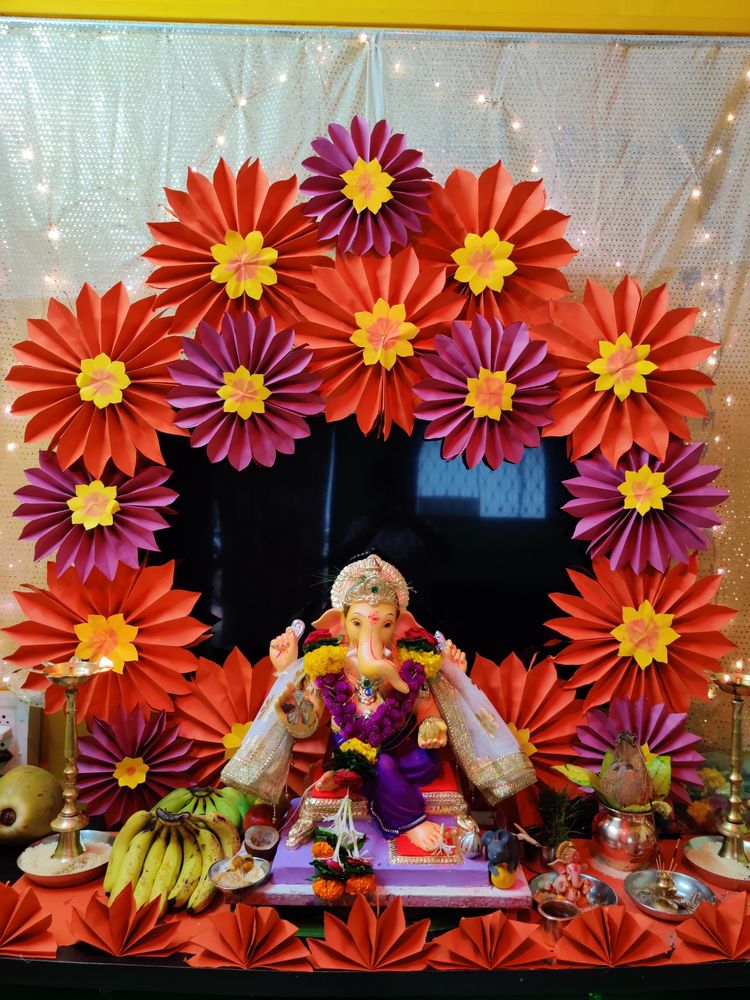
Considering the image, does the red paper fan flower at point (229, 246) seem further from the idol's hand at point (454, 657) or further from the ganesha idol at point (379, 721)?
the idol's hand at point (454, 657)

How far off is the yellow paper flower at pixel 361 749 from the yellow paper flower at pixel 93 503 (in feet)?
3.23

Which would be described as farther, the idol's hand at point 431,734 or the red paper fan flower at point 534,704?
the red paper fan flower at point 534,704

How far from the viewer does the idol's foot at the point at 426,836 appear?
2.06 m

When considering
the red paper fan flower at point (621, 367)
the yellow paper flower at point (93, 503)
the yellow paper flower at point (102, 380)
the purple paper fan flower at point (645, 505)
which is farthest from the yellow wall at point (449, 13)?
the yellow paper flower at point (93, 503)

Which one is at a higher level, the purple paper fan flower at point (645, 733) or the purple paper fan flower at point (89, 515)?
the purple paper fan flower at point (89, 515)

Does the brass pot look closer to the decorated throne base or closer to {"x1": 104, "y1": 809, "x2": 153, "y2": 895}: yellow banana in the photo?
the decorated throne base

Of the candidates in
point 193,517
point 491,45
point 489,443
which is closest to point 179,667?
point 193,517

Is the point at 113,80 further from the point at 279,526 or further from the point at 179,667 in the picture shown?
the point at 179,667

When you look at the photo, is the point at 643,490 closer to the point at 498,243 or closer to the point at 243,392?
the point at 498,243

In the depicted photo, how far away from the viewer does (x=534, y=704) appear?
98.3 inches

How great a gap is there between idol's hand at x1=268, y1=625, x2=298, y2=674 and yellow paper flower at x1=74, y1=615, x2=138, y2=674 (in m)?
0.47

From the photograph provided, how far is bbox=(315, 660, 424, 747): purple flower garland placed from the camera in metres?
2.17

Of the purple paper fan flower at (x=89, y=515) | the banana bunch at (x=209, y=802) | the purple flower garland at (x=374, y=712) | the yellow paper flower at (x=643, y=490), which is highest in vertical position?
the yellow paper flower at (x=643, y=490)

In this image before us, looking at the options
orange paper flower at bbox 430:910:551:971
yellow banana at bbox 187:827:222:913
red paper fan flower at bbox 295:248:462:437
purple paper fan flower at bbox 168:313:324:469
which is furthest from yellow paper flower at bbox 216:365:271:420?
orange paper flower at bbox 430:910:551:971
